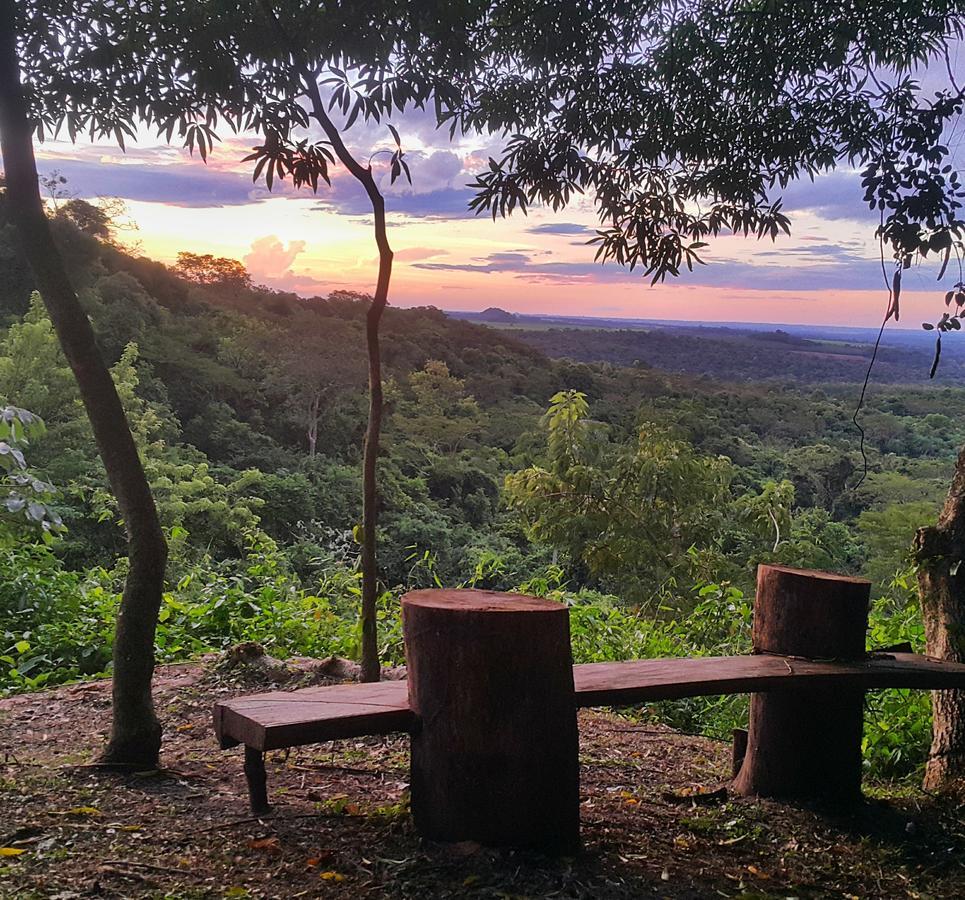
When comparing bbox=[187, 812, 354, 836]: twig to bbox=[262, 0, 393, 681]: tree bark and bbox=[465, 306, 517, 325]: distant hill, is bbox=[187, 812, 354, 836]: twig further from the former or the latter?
bbox=[465, 306, 517, 325]: distant hill

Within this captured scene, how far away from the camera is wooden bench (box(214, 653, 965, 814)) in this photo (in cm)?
195

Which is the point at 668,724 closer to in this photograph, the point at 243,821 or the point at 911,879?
the point at 911,879

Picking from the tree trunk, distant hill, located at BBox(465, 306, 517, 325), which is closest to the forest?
distant hill, located at BBox(465, 306, 517, 325)

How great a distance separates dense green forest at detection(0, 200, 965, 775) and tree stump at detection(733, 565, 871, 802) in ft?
4.15

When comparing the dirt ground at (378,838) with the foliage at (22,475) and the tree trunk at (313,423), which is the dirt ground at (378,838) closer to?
the foliage at (22,475)

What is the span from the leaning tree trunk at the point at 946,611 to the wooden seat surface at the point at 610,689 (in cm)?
16

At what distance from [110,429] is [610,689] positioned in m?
1.43

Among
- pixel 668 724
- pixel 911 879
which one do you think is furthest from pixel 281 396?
pixel 911 879

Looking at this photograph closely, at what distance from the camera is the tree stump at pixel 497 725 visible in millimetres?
1895

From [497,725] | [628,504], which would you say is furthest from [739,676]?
[628,504]

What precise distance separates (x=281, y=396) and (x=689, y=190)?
813cm

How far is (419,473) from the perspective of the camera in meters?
10.3

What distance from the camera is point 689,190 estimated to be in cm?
339

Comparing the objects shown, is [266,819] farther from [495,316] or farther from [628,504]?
[495,316]
